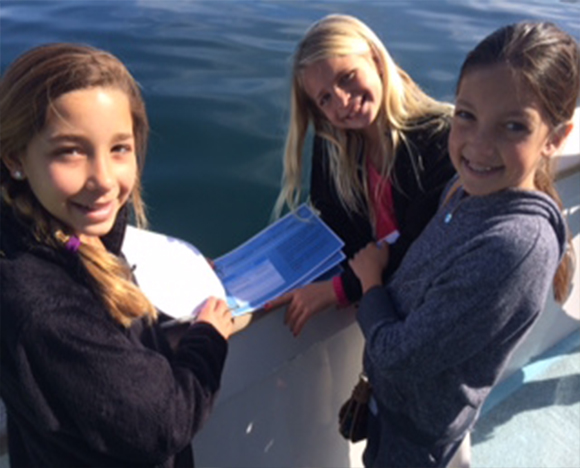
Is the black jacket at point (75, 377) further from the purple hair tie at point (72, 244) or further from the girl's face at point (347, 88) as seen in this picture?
the girl's face at point (347, 88)

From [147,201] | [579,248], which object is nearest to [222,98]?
[147,201]

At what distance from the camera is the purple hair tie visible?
83 centimetres

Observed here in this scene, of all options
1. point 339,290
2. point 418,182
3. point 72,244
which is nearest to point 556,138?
point 418,182

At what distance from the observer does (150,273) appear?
3.60ft

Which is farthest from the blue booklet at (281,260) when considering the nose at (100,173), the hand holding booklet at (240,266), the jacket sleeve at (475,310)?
the nose at (100,173)

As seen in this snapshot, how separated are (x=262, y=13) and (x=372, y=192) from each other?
9.09 ft

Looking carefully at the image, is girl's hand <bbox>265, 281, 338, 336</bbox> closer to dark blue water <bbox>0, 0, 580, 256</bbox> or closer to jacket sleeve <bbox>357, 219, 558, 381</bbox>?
jacket sleeve <bbox>357, 219, 558, 381</bbox>

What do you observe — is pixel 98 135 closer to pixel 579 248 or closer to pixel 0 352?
pixel 0 352

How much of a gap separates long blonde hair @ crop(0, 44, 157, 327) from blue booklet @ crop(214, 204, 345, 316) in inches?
14.6

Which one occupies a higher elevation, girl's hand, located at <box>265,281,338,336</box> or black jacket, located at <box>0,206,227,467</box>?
black jacket, located at <box>0,206,227,467</box>

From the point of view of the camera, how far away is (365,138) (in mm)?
1443

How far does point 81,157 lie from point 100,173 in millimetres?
32

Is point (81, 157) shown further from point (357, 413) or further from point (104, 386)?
point (357, 413)

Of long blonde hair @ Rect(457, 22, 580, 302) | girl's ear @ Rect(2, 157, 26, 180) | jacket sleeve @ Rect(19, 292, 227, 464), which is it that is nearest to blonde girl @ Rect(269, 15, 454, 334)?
long blonde hair @ Rect(457, 22, 580, 302)
